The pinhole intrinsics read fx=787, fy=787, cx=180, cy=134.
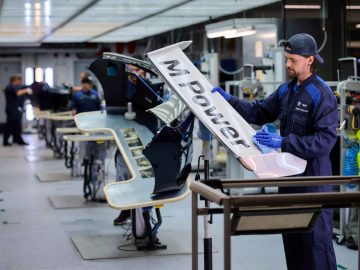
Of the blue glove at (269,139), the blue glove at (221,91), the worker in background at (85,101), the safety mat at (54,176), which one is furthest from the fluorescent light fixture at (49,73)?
the blue glove at (269,139)

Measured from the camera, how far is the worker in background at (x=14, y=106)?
63.4 feet

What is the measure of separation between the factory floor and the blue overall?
190 centimetres

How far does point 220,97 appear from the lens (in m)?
4.38

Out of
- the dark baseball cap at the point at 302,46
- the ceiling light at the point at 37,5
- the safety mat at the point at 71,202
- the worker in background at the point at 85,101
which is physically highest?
the ceiling light at the point at 37,5

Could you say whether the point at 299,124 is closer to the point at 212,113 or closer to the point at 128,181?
the point at 212,113

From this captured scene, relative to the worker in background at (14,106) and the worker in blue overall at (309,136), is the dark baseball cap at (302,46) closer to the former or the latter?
the worker in blue overall at (309,136)

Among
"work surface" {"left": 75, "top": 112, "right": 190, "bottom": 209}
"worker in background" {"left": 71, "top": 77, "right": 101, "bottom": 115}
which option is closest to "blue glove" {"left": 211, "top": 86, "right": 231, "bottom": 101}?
"work surface" {"left": 75, "top": 112, "right": 190, "bottom": 209}

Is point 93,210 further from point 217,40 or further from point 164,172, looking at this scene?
→ point 217,40

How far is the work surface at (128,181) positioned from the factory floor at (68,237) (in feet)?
1.86

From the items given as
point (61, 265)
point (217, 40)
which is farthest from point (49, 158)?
point (61, 265)

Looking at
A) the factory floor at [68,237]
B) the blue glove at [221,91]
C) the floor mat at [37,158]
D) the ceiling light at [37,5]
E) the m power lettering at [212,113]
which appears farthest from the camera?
the floor mat at [37,158]

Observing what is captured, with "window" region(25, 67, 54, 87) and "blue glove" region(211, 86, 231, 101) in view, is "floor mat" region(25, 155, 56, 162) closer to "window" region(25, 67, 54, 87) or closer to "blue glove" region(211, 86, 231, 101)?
"window" region(25, 67, 54, 87)

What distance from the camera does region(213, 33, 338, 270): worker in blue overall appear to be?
4.14 m

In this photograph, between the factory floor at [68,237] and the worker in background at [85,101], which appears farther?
the worker in background at [85,101]
